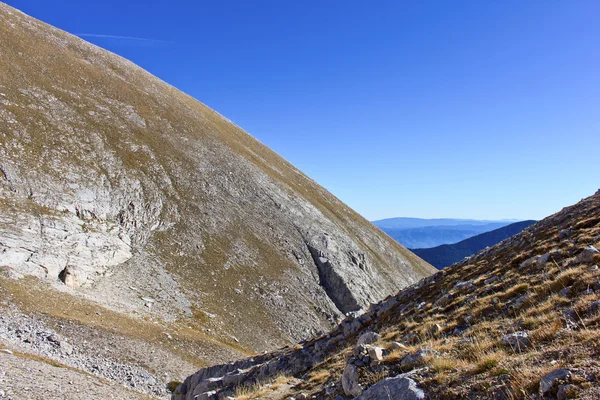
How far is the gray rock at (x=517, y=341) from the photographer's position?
814 cm

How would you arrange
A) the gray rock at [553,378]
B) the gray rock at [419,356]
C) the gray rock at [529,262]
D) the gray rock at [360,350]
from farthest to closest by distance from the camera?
the gray rock at [529,262], the gray rock at [360,350], the gray rock at [419,356], the gray rock at [553,378]

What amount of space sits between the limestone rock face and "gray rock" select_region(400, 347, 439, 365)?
128 feet

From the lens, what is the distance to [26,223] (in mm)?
42062

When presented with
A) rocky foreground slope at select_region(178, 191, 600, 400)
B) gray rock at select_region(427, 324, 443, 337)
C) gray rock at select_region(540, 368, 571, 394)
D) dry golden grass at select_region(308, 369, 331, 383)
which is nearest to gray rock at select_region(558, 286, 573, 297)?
rocky foreground slope at select_region(178, 191, 600, 400)

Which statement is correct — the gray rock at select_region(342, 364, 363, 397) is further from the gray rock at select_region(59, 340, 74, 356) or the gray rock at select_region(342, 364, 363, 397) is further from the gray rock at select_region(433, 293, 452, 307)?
the gray rock at select_region(59, 340, 74, 356)

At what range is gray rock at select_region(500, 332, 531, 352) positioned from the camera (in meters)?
8.14

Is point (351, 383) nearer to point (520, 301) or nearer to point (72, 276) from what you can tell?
point (520, 301)

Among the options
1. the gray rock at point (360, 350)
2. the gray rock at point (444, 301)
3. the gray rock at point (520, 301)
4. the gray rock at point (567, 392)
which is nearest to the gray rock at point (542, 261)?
the gray rock at point (520, 301)

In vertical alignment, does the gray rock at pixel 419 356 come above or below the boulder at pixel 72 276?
below

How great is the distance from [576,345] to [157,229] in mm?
57454

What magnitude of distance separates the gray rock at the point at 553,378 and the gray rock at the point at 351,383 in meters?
4.85

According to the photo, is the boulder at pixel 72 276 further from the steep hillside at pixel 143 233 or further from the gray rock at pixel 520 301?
the gray rock at pixel 520 301

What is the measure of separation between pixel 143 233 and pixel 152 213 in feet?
14.6

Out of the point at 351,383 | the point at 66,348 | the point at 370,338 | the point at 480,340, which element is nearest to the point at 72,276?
the point at 66,348
